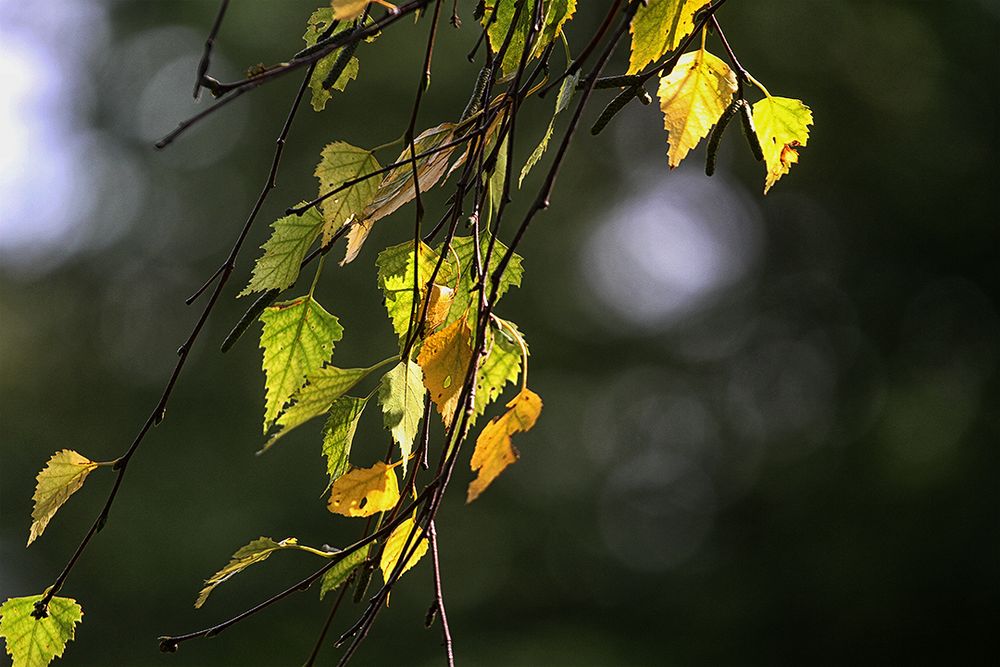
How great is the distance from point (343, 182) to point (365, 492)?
17 centimetres

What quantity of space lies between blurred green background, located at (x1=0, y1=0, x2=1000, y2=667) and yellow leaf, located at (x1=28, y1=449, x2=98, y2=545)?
15.0 feet

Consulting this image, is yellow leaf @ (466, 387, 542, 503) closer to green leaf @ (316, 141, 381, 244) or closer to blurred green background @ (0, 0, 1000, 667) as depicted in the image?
green leaf @ (316, 141, 381, 244)

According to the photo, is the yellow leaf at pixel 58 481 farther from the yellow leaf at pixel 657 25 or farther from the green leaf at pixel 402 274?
the yellow leaf at pixel 657 25

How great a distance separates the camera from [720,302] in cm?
623

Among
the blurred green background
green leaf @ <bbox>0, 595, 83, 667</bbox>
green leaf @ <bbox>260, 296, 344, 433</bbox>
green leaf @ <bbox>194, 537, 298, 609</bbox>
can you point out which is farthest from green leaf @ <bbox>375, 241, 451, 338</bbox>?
the blurred green background

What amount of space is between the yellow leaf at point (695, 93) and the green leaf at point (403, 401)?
7.3 inches

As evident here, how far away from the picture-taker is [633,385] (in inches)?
253

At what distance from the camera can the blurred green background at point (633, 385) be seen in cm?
550

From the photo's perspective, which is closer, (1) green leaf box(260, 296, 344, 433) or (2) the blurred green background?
(1) green leaf box(260, 296, 344, 433)

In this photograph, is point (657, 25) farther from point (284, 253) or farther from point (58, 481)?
point (58, 481)

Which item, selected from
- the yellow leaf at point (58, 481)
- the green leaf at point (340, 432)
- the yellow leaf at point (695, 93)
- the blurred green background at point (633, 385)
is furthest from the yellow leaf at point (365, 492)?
the blurred green background at point (633, 385)

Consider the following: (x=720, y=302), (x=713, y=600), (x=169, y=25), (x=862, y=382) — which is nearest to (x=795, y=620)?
(x=713, y=600)

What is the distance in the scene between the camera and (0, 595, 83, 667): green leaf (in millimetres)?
601

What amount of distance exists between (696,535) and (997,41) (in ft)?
10.4
